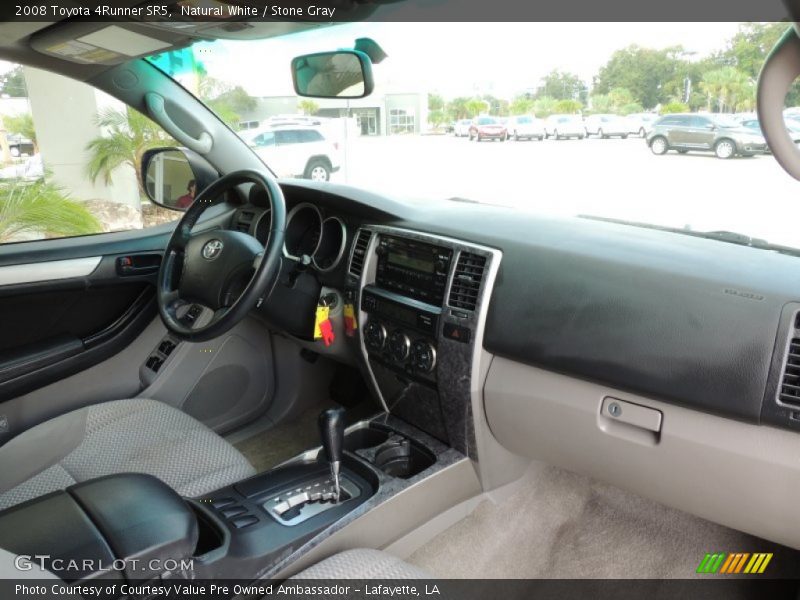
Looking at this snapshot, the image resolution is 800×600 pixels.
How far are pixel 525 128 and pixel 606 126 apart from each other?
1.11ft

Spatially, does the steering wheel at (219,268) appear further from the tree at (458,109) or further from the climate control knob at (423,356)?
the tree at (458,109)

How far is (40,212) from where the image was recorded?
2488 mm

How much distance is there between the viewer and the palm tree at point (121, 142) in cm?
242

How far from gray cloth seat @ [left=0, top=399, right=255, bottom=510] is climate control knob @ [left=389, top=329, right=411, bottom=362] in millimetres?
575

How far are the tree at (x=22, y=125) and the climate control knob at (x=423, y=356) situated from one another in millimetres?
1715

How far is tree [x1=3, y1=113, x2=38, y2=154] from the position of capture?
92.0 inches

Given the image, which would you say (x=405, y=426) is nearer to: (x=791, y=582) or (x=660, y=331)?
(x=660, y=331)

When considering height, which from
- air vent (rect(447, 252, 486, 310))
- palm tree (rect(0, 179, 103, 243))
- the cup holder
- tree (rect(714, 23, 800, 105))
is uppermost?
tree (rect(714, 23, 800, 105))

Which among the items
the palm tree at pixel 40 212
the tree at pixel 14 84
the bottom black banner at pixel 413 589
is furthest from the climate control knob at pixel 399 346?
the tree at pixel 14 84

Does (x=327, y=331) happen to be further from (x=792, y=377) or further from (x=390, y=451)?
(x=792, y=377)

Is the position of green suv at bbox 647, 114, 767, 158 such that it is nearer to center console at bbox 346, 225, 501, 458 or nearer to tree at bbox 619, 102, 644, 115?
tree at bbox 619, 102, 644, 115

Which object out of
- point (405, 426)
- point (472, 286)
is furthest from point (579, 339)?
point (405, 426)

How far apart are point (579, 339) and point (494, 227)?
502 mm

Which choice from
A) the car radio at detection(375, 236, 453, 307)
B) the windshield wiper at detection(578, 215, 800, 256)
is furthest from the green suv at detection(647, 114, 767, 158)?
the car radio at detection(375, 236, 453, 307)
